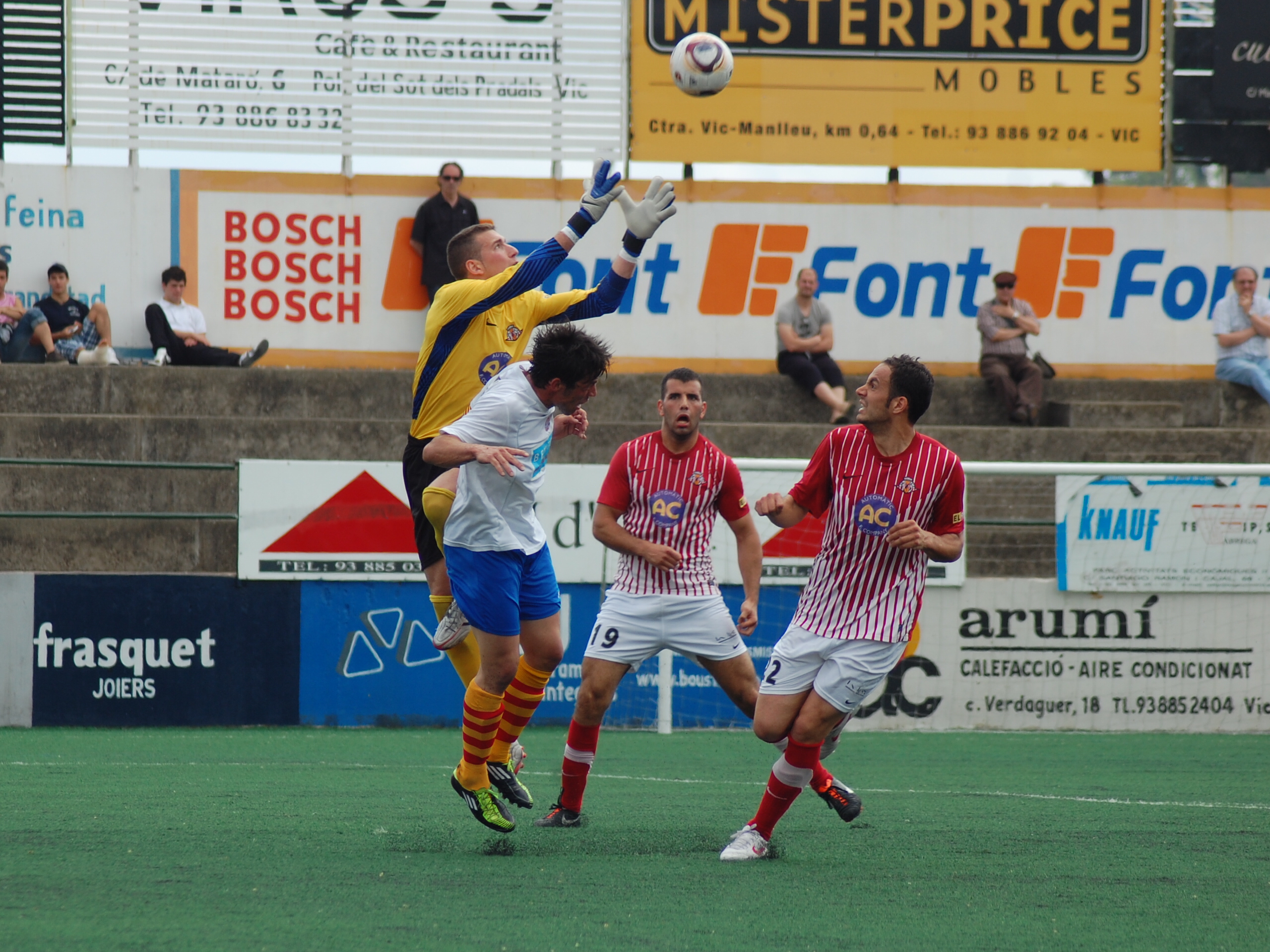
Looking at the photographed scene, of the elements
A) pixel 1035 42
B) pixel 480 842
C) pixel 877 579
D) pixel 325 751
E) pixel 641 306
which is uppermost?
pixel 1035 42

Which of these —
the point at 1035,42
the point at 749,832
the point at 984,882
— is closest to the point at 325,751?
the point at 749,832

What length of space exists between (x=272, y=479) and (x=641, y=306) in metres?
6.32

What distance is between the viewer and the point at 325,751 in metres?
9.15

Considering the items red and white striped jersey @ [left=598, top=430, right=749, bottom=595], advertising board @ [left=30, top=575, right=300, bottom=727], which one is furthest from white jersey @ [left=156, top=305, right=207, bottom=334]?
red and white striped jersey @ [left=598, top=430, right=749, bottom=595]

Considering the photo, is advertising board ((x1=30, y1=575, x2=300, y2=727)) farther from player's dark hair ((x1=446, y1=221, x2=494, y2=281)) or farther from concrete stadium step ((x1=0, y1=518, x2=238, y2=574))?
player's dark hair ((x1=446, y1=221, x2=494, y2=281))

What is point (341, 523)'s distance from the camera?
1080cm

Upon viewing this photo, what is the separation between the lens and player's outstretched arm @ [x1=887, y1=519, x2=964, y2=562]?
16.6 ft

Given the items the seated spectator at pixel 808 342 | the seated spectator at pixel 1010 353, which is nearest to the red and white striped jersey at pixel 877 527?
the seated spectator at pixel 808 342

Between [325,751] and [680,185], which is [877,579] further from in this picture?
[680,185]

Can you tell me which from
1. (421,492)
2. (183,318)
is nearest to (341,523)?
(421,492)

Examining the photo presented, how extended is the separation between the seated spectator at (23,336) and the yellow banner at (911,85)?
6586mm

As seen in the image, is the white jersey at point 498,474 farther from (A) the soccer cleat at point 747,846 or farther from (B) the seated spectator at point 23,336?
(B) the seated spectator at point 23,336

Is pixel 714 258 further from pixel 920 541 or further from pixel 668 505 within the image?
pixel 920 541

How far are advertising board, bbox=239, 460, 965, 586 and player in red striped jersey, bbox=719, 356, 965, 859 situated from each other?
537 centimetres
